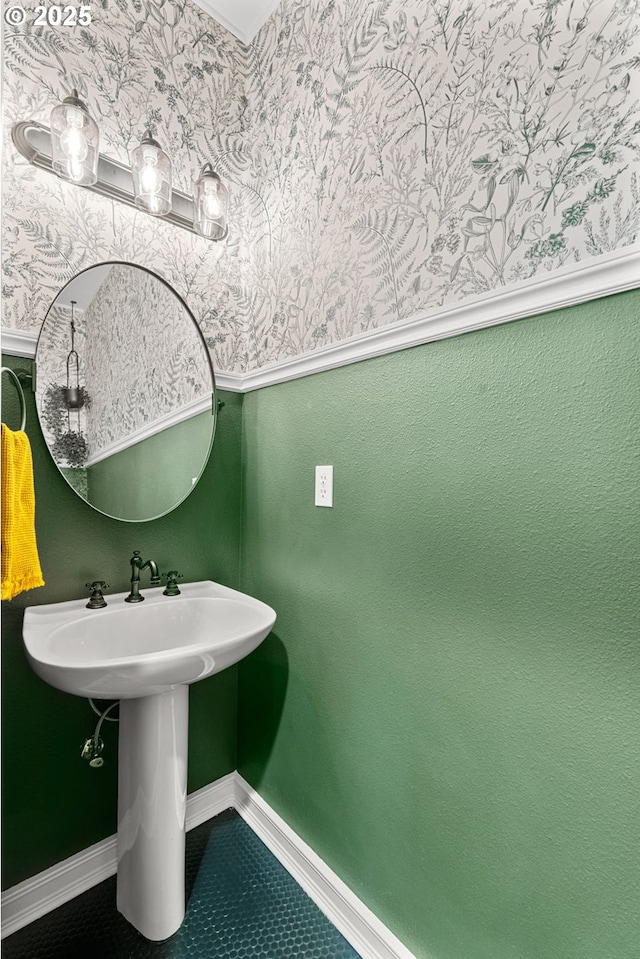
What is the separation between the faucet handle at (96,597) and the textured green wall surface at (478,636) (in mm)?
532

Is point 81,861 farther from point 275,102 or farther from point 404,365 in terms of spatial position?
point 275,102

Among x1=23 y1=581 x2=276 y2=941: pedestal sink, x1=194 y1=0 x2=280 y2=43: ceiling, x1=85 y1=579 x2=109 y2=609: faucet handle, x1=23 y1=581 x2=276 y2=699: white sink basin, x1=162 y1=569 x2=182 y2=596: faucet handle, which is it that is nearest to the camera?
x1=23 y1=581 x2=276 y2=699: white sink basin

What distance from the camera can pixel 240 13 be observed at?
1601mm

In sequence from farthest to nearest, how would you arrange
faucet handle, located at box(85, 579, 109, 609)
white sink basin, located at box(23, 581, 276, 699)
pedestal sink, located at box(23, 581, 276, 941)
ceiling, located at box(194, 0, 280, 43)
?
ceiling, located at box(194, 0, 280, 43), faucet handle, located at box(85, 579, 109, 609), pedestal sink, located at box(23, 581, 276, 941), white sink basin, located at box(23, 581, 276, 699)

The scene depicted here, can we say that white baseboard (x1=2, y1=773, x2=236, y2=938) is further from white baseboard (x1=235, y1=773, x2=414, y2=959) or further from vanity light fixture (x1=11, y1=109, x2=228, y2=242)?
vanity light fixture (x1=11, y1=109, x2=228, y2=242)

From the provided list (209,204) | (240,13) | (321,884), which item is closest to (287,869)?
(321,884)

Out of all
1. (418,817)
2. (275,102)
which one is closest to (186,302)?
(275,102)

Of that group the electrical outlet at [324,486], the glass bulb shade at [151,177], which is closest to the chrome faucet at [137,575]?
the electrical outlet at [324,486]

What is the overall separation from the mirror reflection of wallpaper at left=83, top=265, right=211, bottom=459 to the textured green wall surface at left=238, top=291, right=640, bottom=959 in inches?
15.4

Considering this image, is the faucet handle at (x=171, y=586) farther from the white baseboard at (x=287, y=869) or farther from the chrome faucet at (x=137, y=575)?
the white baseboard at (x=287, y=869)

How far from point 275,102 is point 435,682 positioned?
1783mm

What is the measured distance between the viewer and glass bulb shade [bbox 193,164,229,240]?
145cm

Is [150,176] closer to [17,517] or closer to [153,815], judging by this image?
[17,517]

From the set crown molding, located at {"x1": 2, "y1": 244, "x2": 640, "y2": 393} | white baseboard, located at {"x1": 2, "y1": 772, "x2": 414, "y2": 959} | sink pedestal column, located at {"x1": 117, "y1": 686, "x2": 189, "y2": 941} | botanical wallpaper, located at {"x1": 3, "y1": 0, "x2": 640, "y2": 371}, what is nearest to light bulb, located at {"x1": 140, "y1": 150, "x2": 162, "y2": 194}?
botanical wallpaper, located at {"x1": 3, "y1": 0, "x2": 640, "y2": 371}
